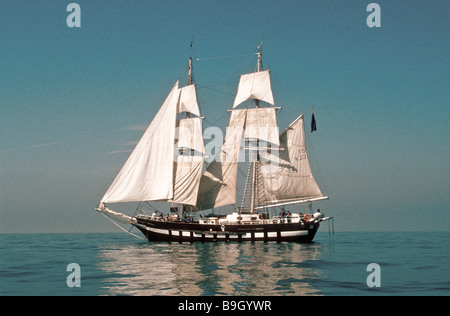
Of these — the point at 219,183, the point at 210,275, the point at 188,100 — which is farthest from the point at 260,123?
the point at 210,275

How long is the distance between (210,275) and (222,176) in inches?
1499

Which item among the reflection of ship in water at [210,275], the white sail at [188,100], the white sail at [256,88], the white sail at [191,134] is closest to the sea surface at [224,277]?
the reflection of ship in water at [210,275]

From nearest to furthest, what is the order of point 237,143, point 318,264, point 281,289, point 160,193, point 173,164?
1. point 281,289
2. point 318,264
3. point 160,193
4. point 173,164
5. point 237,143

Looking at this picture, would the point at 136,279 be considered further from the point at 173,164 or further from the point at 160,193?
the point at 173,164

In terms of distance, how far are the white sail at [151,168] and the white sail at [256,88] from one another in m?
15.2

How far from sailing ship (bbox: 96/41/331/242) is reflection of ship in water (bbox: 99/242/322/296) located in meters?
18.3

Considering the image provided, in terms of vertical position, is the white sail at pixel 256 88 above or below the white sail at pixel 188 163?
above

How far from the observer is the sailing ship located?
5994cm

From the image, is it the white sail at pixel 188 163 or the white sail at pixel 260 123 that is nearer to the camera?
the white sail at pixel 188 163

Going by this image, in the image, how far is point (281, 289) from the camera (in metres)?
23.9

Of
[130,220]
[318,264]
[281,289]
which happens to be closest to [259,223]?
[130,220]

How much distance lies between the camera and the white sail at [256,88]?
2795 inches

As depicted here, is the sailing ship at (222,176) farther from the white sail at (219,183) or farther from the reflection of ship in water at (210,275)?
the reflection of ship in water at (210,275)
